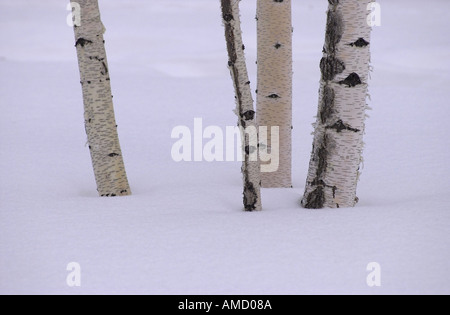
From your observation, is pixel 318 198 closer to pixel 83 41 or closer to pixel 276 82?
pixel 276 82

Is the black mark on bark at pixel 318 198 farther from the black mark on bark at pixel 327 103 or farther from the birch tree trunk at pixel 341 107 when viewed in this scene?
the black mark on bark at pixel 327 103

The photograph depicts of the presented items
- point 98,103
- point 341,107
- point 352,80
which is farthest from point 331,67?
point 98,103

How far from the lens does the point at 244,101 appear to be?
377 cm

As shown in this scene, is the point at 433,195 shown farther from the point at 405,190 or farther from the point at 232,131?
the point at 232,131

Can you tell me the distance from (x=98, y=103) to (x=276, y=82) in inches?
64.9

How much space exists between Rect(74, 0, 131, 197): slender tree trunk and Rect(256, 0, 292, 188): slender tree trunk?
54.3 inches

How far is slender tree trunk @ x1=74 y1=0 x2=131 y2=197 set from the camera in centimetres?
415

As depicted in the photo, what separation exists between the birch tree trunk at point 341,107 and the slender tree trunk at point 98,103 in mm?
1530

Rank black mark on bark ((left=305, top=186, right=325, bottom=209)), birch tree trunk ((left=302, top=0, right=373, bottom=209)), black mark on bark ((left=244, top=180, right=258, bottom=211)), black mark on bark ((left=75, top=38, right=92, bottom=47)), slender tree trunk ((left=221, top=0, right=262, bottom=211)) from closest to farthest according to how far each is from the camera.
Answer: slender tree trunk ((left=221, top=0, right=262, bottom=211))
birch tree trunk ((left=302, top=0, right=373, bottom=209))
black mark on bark ((left=244, top=180, right=258, bottom=211))
black mark on bark ((left=305, top=186, right=325, bottom=209))
black mark on bark ((left=75, top=38, right=92, bottom=47))

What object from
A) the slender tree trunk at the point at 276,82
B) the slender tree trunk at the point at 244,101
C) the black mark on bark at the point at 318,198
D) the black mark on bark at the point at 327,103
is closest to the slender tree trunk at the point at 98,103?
the slender tree trunk at the point at 244,101

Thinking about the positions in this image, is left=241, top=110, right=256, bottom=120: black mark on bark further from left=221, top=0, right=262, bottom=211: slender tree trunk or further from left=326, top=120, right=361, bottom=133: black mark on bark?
left=326, top=120, right=361, bottom=133: black mark on bark

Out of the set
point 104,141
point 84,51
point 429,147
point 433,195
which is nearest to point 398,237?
point 433,195

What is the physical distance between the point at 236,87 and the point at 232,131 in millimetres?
3551

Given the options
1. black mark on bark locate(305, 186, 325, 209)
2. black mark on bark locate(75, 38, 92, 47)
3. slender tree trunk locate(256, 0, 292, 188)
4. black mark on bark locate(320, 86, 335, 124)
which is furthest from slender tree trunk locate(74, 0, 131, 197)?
black mark on bark locate(320, 86, 335, 124)
